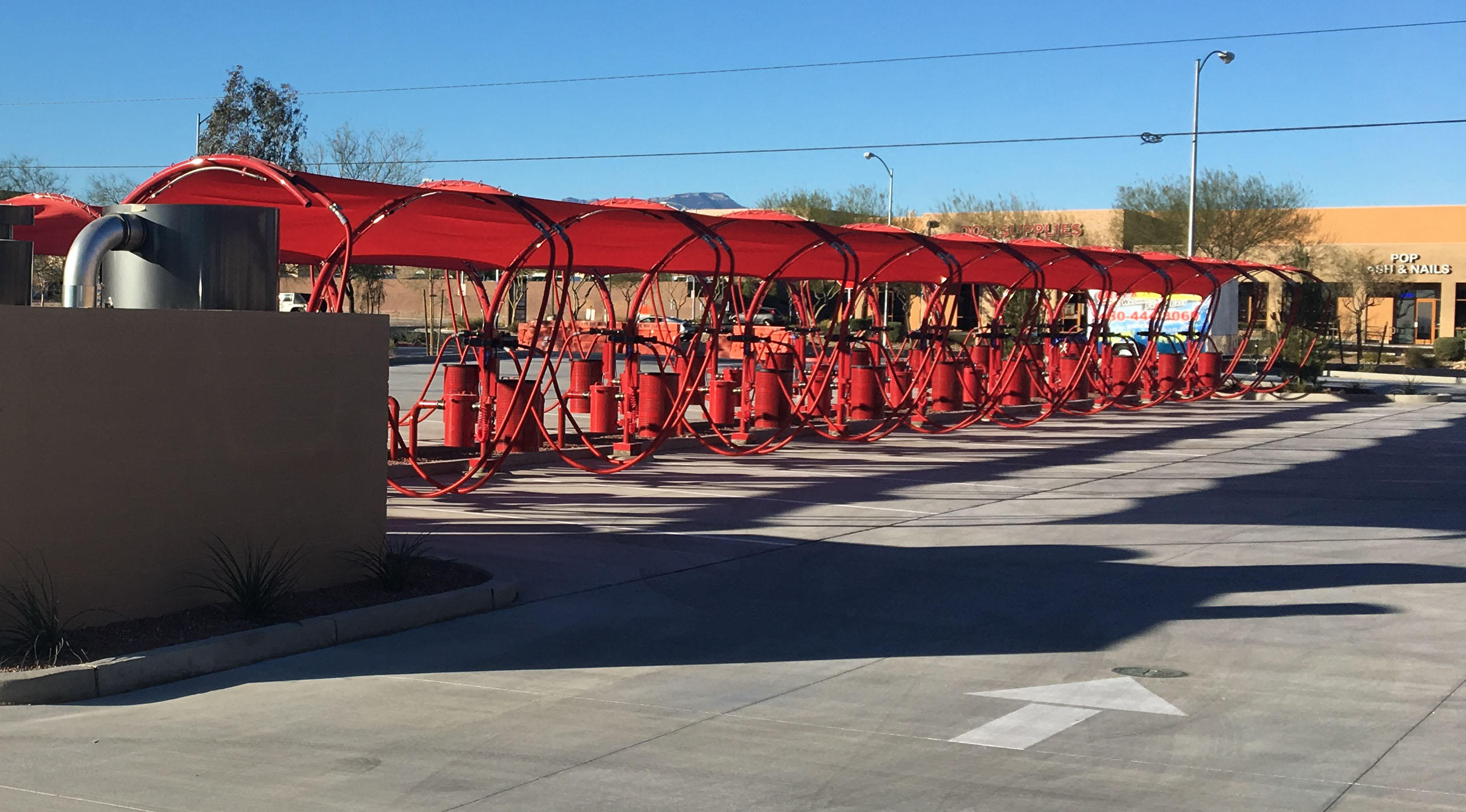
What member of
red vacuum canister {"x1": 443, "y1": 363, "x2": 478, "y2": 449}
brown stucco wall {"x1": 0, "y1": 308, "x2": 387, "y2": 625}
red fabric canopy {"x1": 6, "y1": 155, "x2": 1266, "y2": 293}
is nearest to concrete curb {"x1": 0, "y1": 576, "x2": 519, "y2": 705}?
brown stucco wall {"x1": 0, "y1": 308, "x2": 387, "y2": 625}

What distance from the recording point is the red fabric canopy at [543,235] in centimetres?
1202

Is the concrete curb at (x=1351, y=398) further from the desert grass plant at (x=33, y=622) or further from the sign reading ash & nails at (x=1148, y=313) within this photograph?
the desert grass plant at (x=33, y=622)

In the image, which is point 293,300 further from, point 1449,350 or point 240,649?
point 240,649

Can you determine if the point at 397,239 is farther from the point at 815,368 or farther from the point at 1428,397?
the point at 1428,397

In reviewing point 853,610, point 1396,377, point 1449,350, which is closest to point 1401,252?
point 1449,350

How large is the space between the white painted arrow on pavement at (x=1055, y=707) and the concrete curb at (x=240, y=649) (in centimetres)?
321

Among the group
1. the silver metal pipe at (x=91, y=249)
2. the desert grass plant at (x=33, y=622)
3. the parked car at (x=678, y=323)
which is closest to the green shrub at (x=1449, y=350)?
the parked car at (x=678, y=323)

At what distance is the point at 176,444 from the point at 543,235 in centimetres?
571

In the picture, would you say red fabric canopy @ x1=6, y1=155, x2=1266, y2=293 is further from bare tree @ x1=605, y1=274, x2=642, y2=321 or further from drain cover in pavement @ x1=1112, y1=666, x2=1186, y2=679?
bare tree @ x1=605, y1=274, x2=642, y2=321

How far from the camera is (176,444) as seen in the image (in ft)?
26.2

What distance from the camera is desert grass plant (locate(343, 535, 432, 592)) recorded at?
8.88 metres

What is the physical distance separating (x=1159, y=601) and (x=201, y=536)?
231 inches

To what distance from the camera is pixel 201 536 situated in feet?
26.8

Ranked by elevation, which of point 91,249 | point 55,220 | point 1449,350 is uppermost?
point 55,220
